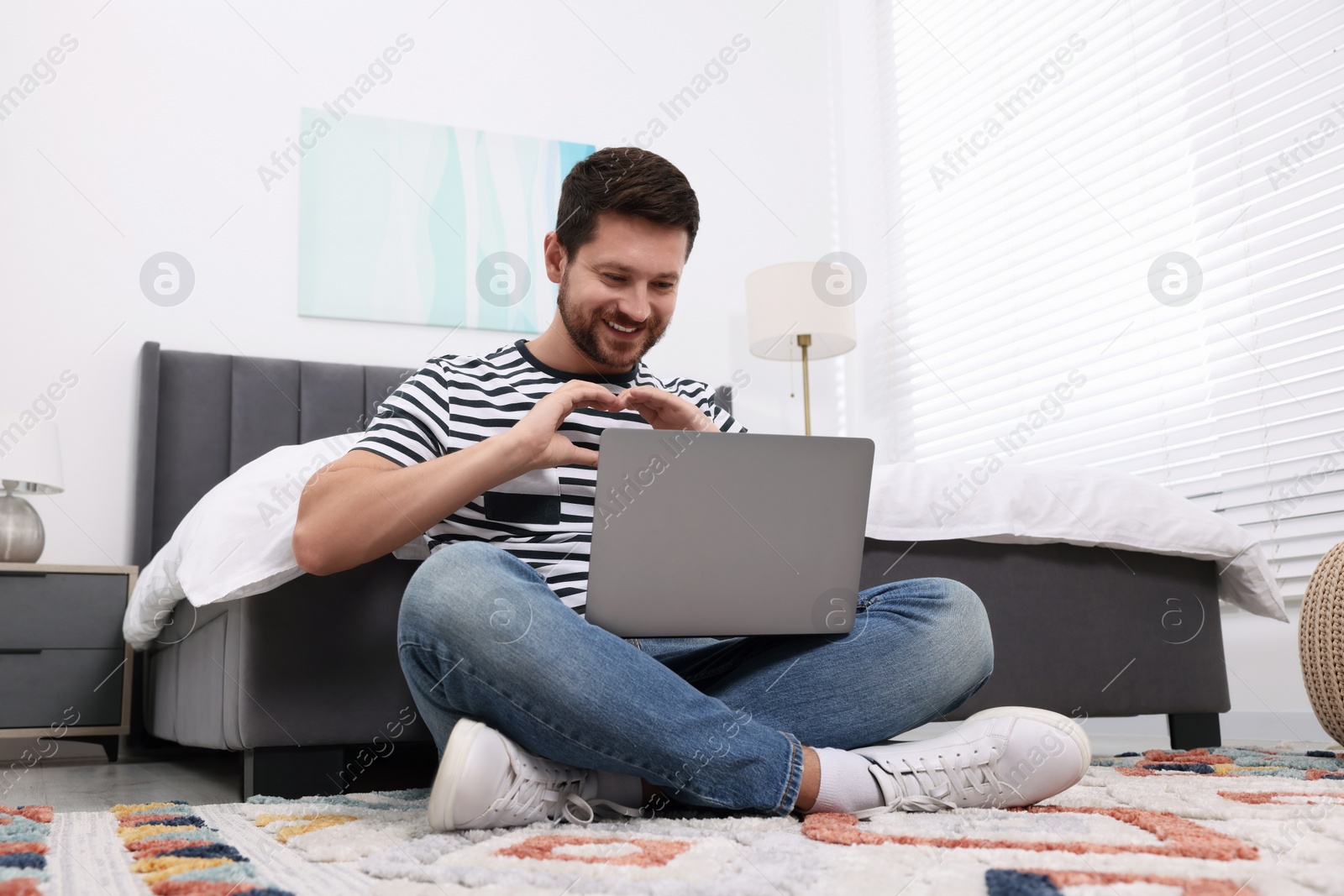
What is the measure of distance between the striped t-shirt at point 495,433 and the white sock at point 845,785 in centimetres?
33

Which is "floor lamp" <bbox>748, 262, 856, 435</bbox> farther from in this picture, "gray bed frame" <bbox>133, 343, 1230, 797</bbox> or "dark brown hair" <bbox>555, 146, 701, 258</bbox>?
"dark brown hair" <bbox>555, 146, 701, 258</bbox>

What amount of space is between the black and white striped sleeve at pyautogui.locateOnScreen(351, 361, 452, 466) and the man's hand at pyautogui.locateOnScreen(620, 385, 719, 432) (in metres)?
0.25

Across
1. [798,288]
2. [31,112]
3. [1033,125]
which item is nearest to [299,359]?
[31,112]

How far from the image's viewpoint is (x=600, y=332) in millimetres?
1378

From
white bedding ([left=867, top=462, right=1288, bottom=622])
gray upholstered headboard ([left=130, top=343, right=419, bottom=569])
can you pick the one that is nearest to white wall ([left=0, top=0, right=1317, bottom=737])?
gray upholstered headboard ([left=130, top=343, right=419, bottom=569])

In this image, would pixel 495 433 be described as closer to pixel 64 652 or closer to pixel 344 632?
pixel 344 632

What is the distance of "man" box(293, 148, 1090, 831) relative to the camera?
0.96 meters

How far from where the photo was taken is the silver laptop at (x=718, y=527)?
0.97m

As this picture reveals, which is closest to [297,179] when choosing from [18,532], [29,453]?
[29,453]

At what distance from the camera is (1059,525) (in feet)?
5.88

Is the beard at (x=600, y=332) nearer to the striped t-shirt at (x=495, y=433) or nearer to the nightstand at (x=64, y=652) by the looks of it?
the striped t-shirt at (x=495, y=433)

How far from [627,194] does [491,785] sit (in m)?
0.80

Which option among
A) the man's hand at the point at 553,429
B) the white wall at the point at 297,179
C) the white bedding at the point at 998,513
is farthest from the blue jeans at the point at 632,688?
the white wall at the point at 297,179

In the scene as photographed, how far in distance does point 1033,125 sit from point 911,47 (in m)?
0.73
